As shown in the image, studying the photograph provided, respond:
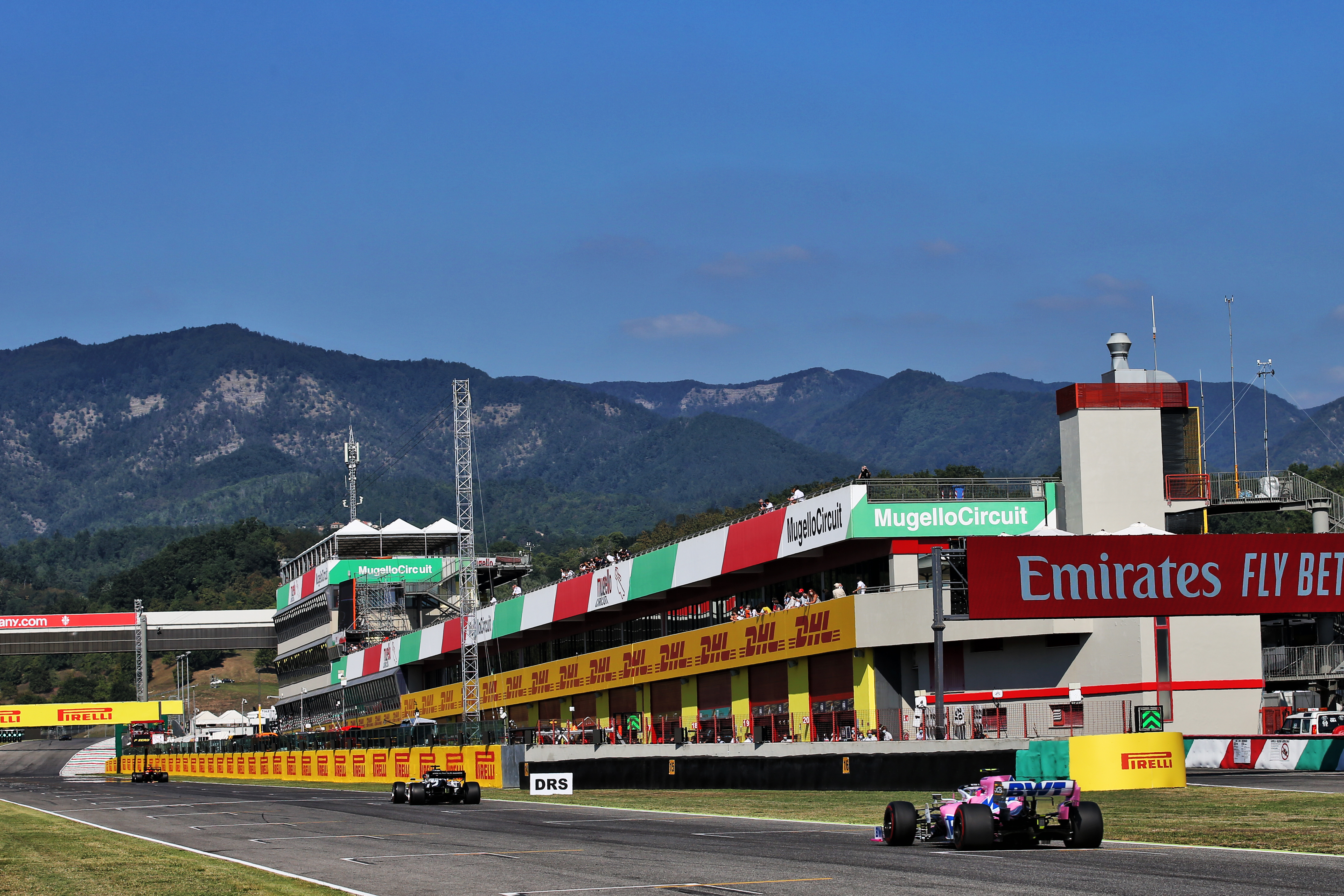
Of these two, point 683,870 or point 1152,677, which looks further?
point 1152,677

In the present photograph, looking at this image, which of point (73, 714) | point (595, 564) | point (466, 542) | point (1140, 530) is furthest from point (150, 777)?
point (73, 714)

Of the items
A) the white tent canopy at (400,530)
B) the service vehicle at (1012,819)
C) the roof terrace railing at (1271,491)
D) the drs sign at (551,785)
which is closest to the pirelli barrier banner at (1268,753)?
the roof terrace railing at (1271,491)

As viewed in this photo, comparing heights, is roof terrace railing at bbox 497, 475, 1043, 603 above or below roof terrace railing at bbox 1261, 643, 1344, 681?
above

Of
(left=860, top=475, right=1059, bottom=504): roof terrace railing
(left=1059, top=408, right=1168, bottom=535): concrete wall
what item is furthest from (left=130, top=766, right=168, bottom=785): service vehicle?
(left=1059, top=408, right=1168, bottom=535): concrete wall

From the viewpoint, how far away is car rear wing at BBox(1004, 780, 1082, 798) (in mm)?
19281

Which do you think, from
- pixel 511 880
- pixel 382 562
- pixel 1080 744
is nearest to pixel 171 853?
pixel 511 880

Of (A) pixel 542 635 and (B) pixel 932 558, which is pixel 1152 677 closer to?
(B) pixel 932 558

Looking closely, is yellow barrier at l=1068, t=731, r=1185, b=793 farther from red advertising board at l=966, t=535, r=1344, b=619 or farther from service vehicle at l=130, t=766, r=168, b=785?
service vehicle at l=130, t=766, r=168, b=785

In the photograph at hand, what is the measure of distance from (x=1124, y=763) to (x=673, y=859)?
554 inches

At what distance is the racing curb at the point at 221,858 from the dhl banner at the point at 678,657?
2406 centimetres

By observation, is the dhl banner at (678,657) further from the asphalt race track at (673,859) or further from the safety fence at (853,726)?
the asphalt race track at (673,859)

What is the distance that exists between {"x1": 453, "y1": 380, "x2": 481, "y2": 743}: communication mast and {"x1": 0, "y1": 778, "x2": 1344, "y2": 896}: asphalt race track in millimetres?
43284

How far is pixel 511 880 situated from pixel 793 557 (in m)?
39.1

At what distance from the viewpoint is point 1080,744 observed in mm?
30859
